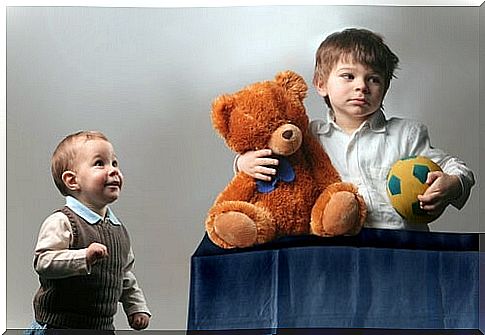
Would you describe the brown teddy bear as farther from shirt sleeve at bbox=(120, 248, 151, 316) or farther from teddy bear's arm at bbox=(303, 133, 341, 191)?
shirt sleeve at bbox=(120, 248, 151, 316)

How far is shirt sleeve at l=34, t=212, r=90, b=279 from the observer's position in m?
2.33

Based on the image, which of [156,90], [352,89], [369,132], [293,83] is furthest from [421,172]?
[156,90]

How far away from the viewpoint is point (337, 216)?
2.36 metres

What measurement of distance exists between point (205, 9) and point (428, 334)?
0.96 metres

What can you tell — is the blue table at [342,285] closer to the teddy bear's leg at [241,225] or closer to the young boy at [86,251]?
the teddy bear's leg at [241,225]

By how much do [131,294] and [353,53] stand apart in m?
0.79

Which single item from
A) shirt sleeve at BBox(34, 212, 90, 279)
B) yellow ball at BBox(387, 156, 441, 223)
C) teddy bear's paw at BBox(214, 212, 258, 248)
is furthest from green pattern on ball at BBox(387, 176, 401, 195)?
shirt sleeve at BBox(34, 212, 90, 279)

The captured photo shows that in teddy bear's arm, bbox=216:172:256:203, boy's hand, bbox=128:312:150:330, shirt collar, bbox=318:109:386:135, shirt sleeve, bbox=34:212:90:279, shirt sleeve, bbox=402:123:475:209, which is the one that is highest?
shirt collar, bbox=318:109:386:135

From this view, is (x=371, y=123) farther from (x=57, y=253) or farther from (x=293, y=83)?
(x=57, y=253)

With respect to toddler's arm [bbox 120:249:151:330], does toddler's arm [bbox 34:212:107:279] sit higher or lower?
higher

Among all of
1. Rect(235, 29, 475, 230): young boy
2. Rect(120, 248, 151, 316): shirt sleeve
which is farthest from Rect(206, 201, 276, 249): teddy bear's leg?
Rect(120, 248, 151, 316): shirt sleeve

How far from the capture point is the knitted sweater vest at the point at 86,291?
7.69 feet

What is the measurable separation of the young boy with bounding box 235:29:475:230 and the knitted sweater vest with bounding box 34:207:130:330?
0.37 m

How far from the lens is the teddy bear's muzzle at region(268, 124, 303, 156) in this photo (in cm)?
236
